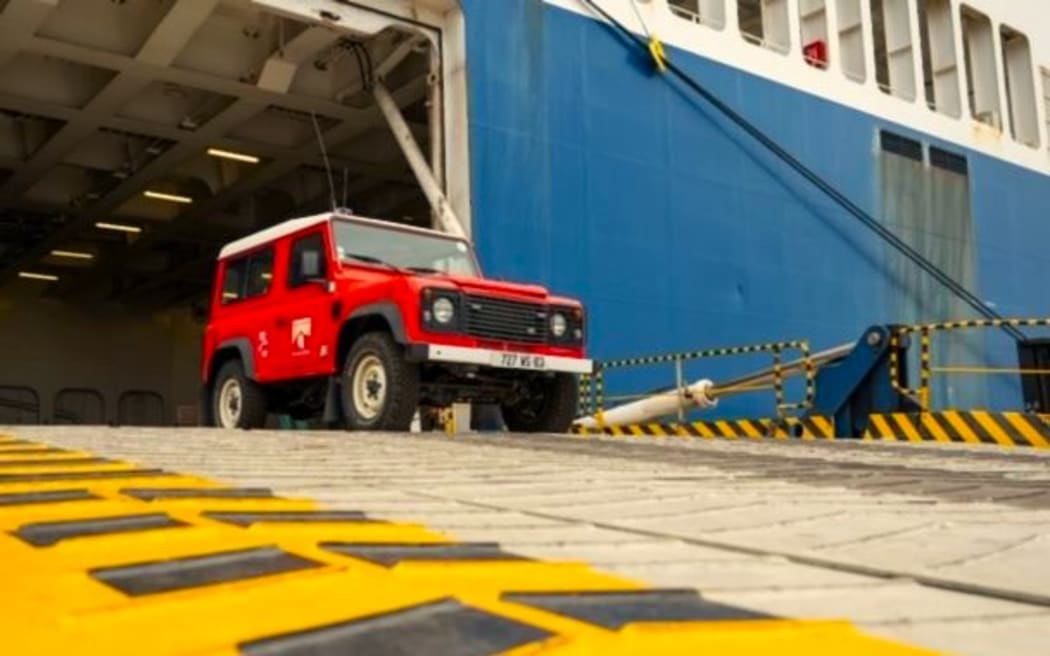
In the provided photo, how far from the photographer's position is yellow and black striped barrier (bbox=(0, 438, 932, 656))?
1.50 meters

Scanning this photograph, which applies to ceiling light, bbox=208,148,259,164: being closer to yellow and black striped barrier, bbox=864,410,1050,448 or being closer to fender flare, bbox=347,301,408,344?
fender flare, bbox=347,301,408,344

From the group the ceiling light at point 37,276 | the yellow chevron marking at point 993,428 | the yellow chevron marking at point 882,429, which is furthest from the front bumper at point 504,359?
the ceiling light at point 37,276

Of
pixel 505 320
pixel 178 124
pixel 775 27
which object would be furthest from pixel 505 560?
pixel 775 27

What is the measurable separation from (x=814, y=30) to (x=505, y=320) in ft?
38.4

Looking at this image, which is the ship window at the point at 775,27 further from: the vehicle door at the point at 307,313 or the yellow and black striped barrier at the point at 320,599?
the yellow and black striped barrier at the point at 320,599

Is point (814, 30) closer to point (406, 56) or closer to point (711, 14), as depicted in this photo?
point (711, 14)

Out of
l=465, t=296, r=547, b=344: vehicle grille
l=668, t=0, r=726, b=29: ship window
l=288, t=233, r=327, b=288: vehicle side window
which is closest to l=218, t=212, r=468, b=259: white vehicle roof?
l=288, t=233, r=327, b=288: vehicle side window

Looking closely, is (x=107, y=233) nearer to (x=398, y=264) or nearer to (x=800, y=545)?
(x=398, y=264)

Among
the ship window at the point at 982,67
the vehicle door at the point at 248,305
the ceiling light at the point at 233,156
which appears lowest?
the vehicle door at the point at 248,305

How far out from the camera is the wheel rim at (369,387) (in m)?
7.66

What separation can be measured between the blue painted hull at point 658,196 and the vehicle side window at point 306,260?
3.42 metres

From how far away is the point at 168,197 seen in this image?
18594 mm

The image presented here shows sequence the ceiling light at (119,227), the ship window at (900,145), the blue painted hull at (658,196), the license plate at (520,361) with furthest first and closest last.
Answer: the ceiling light at (119,227) < the ship window at (900,145) < the blue painted hull at (658,196) < the license plate at (520,361)

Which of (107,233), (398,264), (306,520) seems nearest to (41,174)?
(107,233)
